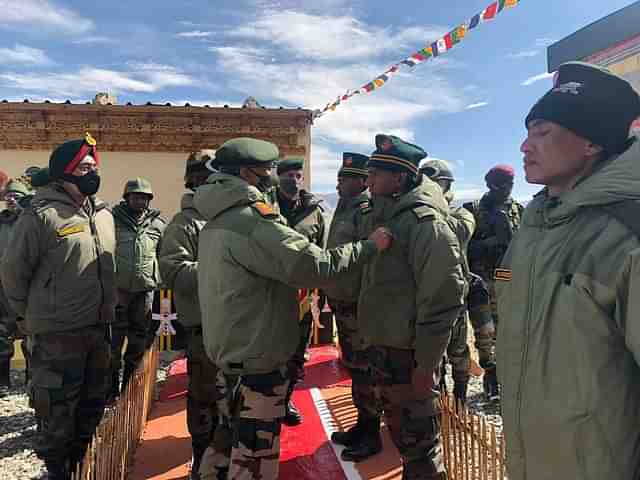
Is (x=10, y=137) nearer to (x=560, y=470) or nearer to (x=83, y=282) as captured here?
(x=83, y=282)

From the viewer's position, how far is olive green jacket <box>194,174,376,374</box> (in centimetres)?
242

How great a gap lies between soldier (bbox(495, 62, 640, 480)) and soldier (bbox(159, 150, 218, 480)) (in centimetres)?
237

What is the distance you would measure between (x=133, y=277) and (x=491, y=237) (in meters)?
4.04

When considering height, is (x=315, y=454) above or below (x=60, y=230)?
below

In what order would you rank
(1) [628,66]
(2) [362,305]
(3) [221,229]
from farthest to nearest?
(1) [628,66]
(2) [362,305]
(3) [221,229]

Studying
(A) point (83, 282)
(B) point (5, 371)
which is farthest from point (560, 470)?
(B) point (5, 371)

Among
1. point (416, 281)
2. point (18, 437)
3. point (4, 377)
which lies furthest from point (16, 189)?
point (416, 281)

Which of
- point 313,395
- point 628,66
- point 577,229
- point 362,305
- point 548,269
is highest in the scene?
point 628,66

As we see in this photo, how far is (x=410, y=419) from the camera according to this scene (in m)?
2.76

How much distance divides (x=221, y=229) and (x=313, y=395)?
3278 millimetres

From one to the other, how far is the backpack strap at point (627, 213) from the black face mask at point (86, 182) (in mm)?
3265

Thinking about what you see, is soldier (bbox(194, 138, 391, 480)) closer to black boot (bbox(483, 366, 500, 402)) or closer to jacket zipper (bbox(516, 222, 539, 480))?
jacket zipper (bbox(516, 222, 539, 480))

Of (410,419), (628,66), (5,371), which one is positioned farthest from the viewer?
(628,66)

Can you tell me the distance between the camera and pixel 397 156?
113 inches
